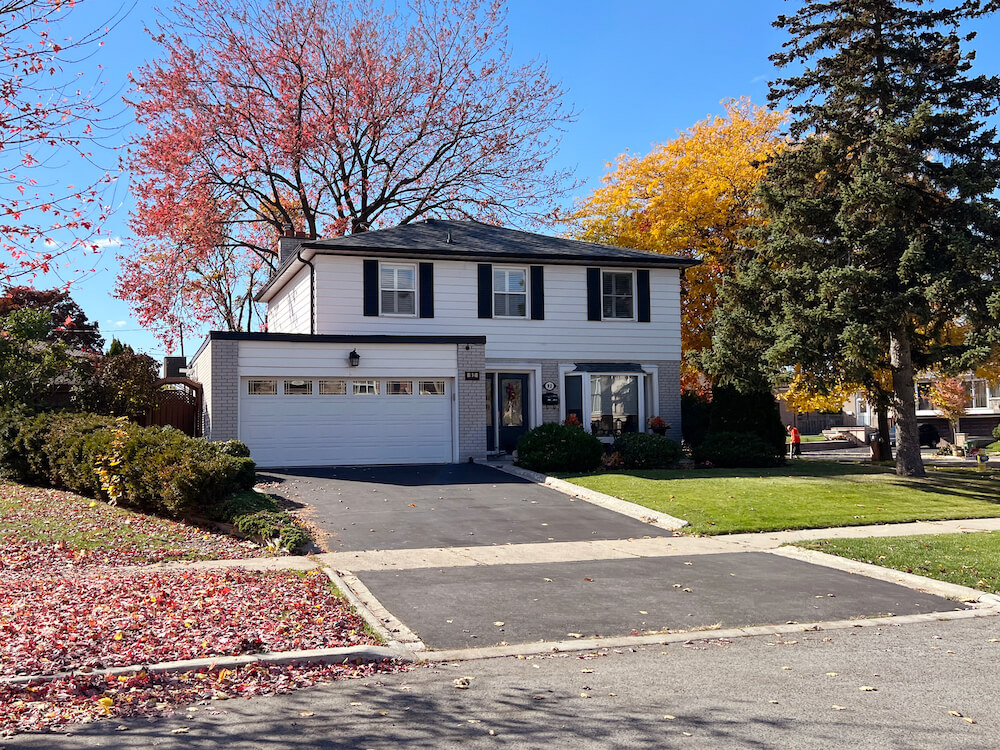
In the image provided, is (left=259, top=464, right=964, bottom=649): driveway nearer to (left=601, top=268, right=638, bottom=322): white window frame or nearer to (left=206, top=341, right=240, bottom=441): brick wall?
(left=206, top=341, right=240, bottom=441): brick wall

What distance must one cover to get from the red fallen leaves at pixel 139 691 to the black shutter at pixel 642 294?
1902cm

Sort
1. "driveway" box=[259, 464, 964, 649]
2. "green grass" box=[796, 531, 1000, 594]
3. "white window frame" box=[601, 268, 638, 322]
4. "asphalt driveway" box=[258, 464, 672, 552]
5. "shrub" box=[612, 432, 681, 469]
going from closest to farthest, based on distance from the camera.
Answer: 1. "driveway" box=[259, 464, 964, 649]
2. "green grass" box=[796, 531, 1000, 594]
3. "asphalt driveway" box=[258, 464, 672, 552]
4. "shrub" box=[612, 432, 681, 469]
5. "white window frame" box=[601, 268, 638, 322]

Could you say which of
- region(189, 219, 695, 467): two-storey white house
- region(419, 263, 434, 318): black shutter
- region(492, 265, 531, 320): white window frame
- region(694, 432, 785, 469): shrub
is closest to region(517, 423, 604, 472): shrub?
region(189, 219, 695, 467): two-storey white house

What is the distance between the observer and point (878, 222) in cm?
1878

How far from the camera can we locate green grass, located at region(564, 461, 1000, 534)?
13.9 meters

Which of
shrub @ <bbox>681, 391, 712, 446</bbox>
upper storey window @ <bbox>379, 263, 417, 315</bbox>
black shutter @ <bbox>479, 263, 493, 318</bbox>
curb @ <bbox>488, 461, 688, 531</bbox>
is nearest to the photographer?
curb @ <bbox>488, 461, 688, 531</bbox>

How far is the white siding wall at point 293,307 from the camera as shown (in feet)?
75.4

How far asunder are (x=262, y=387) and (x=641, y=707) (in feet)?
52.4

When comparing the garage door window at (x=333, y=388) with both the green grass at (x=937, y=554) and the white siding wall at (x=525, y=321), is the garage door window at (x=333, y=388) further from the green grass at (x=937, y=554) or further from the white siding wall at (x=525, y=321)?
the green grass at (x=937, y=554)

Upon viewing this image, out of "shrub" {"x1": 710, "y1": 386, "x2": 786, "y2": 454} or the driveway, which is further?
"shrub" {"x1": 710, "y1": 386, "x2": 786, "y2": 454}

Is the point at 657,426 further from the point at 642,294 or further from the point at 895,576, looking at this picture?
the point at 895,576

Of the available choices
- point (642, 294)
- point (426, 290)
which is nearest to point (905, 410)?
point (642, 294)

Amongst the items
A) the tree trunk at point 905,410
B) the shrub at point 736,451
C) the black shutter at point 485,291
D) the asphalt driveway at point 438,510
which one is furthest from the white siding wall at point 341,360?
the tree trunk at point 905,410

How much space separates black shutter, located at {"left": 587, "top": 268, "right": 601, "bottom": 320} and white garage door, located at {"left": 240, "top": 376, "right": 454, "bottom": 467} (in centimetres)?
498
